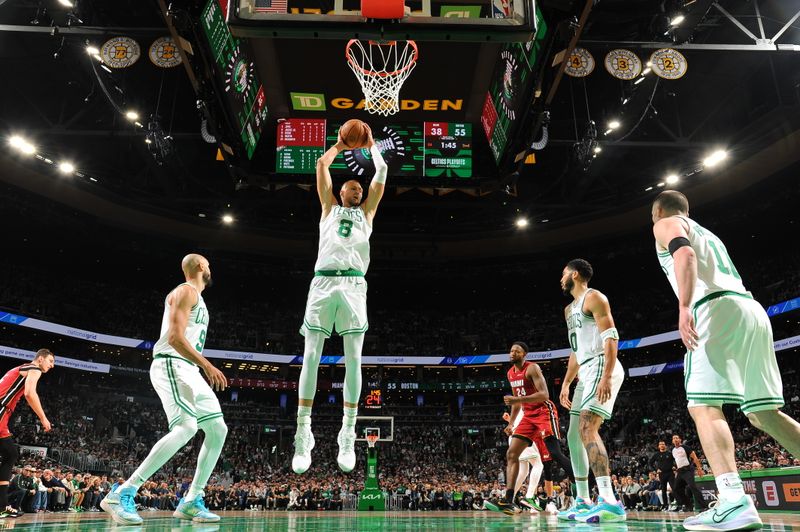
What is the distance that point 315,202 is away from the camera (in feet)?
67.1

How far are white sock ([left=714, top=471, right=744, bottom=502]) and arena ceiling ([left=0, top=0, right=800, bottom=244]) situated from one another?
19.3 feet

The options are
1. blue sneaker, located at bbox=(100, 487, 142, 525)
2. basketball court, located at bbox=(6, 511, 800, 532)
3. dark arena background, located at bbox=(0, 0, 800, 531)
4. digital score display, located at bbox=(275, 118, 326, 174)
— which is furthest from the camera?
digital score display, located at bbox=(275, 118, 326, 174)

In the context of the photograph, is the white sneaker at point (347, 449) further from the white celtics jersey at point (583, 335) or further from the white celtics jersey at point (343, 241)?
the white celtics jersey at point (583, 335)

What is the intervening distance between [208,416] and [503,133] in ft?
21.6

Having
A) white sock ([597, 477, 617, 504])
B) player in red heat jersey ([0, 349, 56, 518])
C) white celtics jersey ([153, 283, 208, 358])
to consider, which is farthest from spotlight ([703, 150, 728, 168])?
player in red heat jersey ([0, 349, 56, 518])

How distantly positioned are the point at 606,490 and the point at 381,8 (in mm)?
4983

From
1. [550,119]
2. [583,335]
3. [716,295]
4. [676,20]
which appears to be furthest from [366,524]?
[550,119]

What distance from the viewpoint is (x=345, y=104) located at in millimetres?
10195

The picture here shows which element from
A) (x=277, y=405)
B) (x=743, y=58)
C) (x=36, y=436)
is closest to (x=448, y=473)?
(x=277, y=405)

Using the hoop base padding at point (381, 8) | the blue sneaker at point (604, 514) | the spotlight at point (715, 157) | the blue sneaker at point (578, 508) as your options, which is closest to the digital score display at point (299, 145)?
the hoop base padding at point (381, 8)

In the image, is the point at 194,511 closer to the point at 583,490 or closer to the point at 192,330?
the point at 192,330

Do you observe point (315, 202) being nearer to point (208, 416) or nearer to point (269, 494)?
point (269, 494)

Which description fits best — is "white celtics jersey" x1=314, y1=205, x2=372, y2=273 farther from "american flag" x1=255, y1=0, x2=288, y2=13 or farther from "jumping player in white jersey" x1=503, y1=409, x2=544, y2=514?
"jumping player in white jersey" x1=503, y1=409, x2=544, y2=514

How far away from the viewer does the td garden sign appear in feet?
33.0
